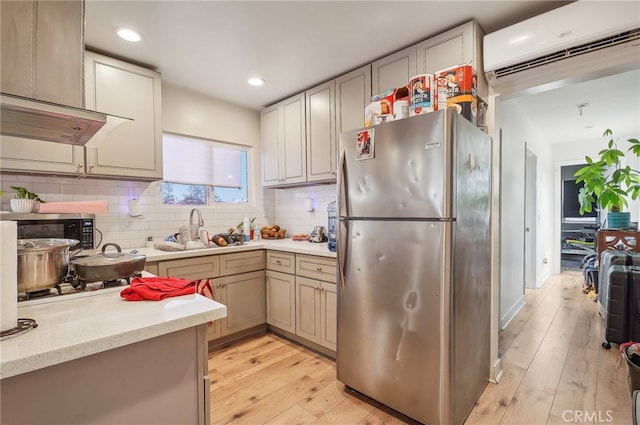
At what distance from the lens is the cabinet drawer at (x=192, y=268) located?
2.36 metres

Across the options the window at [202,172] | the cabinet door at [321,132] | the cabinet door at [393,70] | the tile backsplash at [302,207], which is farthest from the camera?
the tile backsplash at [302,207]

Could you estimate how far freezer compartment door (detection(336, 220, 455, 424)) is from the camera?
1564 millimetres

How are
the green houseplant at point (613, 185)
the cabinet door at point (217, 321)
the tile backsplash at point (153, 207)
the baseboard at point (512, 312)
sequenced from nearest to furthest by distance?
the tile backsplash at point (153, 207)
the cabinet door at point (217, 321)
the baseboard at point (512, 312)
the green houseplant at point (613, 185)

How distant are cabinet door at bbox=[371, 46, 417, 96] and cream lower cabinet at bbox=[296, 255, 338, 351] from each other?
1481mm

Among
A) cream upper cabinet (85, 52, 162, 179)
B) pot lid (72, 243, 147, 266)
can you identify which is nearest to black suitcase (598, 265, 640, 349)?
pot lid (72, 243, 147, 266)

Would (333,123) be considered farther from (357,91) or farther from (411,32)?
(411,32)

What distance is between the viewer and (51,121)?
113 cm

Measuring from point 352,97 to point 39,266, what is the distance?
240 cm

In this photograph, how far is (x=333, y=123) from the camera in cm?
284

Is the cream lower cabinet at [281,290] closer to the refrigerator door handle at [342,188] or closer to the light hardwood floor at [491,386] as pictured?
the light hardwood floor at [491,386]

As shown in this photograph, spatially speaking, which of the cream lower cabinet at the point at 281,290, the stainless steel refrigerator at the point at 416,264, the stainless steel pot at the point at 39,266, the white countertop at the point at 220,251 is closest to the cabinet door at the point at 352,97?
the stainless steel refrigerator at the point at 416,264

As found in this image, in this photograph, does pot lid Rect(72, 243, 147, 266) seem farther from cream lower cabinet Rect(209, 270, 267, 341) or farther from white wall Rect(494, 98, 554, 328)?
white wall Rect(494, 98, 554, 328)

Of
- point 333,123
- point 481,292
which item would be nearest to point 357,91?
point 333,123

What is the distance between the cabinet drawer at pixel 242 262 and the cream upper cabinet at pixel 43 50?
6.04ft
